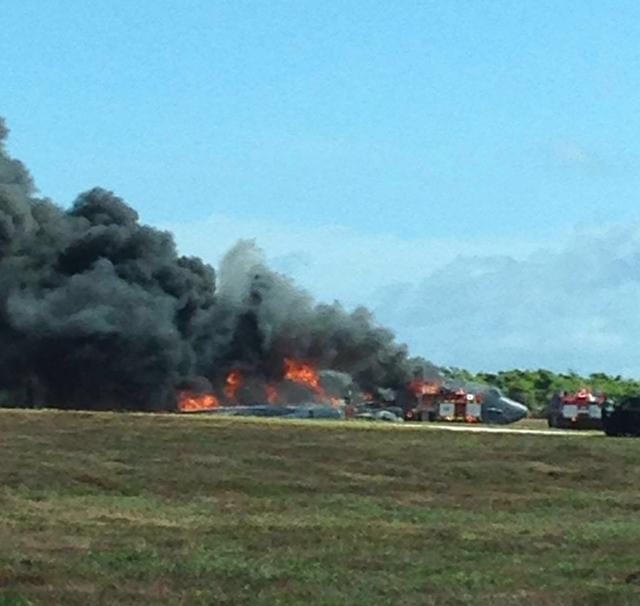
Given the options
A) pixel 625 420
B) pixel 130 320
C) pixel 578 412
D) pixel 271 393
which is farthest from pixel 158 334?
pixel 625 420

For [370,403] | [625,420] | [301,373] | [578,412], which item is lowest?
[625,420]

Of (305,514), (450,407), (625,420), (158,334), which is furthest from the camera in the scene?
(158,334)

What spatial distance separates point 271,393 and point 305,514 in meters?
48.8

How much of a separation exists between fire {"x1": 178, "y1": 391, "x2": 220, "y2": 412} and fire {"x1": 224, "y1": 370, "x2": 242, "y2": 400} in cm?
177

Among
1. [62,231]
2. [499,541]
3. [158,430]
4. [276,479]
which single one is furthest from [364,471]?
[62,231]

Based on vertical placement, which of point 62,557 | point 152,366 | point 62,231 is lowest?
point 62,557

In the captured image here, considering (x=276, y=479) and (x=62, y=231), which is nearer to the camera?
(x=276, y=479)

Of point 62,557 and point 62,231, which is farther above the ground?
point 62,231

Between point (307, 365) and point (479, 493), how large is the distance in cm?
4637

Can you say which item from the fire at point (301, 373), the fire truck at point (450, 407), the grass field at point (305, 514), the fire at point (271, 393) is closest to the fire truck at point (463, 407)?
the fire truck at point (450, 407)

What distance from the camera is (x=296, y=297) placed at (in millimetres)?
75938

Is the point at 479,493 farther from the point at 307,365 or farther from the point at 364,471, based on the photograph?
the point at 307,365

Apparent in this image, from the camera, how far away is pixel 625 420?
47312mm

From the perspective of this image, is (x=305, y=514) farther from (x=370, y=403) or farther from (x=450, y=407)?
(x=370, y=403)
